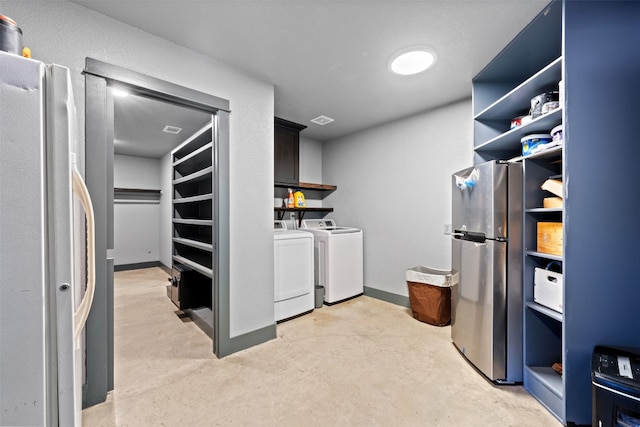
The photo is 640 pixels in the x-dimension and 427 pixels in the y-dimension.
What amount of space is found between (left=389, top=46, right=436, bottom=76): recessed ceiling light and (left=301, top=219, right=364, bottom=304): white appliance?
197 centimetres

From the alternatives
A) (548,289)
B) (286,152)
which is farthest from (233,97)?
(548,289)

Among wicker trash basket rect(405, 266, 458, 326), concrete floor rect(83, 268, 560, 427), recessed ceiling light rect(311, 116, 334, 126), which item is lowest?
concrete floor rect(83, 268, 560, 427)

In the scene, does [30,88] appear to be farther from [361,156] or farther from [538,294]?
[361,156]

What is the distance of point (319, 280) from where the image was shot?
3.46 meters

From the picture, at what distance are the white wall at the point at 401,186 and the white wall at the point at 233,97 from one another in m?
1.76

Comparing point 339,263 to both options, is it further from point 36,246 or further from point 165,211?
point 165,211

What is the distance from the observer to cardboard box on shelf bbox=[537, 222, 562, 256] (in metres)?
1.58

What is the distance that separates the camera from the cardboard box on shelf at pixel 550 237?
1.58 meters

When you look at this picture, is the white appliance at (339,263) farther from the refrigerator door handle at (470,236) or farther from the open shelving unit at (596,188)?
the open shelving unit at (596,188)

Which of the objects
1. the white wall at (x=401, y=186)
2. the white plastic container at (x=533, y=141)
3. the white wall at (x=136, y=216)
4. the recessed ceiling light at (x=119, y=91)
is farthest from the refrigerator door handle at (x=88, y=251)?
the white wall at (x=136, y=216)

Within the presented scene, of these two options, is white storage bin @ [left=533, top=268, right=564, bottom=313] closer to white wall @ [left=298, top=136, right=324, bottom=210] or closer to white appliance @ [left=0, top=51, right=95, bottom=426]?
white appliance @ [left=0, top=51, right=95, bottom=426]

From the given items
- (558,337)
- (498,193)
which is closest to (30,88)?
(498,193)

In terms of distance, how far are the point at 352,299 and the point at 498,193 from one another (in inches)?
94.5

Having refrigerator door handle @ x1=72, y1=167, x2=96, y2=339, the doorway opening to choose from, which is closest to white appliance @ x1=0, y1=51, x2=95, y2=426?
refrigerator door handle @ x1=72, y1=167, x2=96, y2=339
